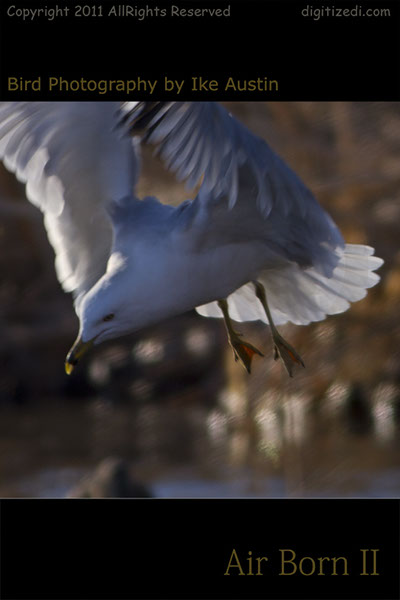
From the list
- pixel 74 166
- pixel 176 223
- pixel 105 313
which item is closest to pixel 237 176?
pixel 176 223

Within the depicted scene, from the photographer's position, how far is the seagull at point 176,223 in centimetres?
162

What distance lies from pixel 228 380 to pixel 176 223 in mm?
2345

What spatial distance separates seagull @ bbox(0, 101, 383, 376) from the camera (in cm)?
162

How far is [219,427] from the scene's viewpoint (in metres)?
4.05

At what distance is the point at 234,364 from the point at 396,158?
3.22 feet

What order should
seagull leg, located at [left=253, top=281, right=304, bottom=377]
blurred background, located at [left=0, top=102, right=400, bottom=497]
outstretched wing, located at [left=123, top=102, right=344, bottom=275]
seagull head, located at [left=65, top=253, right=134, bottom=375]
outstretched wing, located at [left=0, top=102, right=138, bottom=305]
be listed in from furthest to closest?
blurred background, located at [left=0, top=102, right=400, bottom=497], seagull leg, located at [left=253, top=281, right=304, bottom=377], outstretched wing, located at [left=0, top=102, right=138, bottom=305], seagull head, located at [left=65, top=253, right=134, bottom=375], outstretched wing, located at [left=123, top=102, right=344, bottom=275]

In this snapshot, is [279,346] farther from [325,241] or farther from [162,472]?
[162,472]

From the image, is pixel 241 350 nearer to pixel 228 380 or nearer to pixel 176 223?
pixel 176 223

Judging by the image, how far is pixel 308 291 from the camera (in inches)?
83.0

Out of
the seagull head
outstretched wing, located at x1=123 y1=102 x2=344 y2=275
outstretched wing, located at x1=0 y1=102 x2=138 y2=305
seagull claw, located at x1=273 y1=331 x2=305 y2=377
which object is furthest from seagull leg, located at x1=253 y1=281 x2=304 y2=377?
the seagull head

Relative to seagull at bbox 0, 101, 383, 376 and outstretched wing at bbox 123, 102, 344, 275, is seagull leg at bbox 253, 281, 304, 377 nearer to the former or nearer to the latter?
seagull at bbox 0, 101, 383, 376

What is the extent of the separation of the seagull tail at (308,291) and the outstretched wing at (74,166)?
11.2 inches

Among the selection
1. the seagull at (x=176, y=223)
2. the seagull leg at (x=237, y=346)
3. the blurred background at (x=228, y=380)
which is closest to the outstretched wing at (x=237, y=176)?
the seagull at (x=176, y=223)

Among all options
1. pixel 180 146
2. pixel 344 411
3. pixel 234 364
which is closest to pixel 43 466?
Result: pixel 234 364
